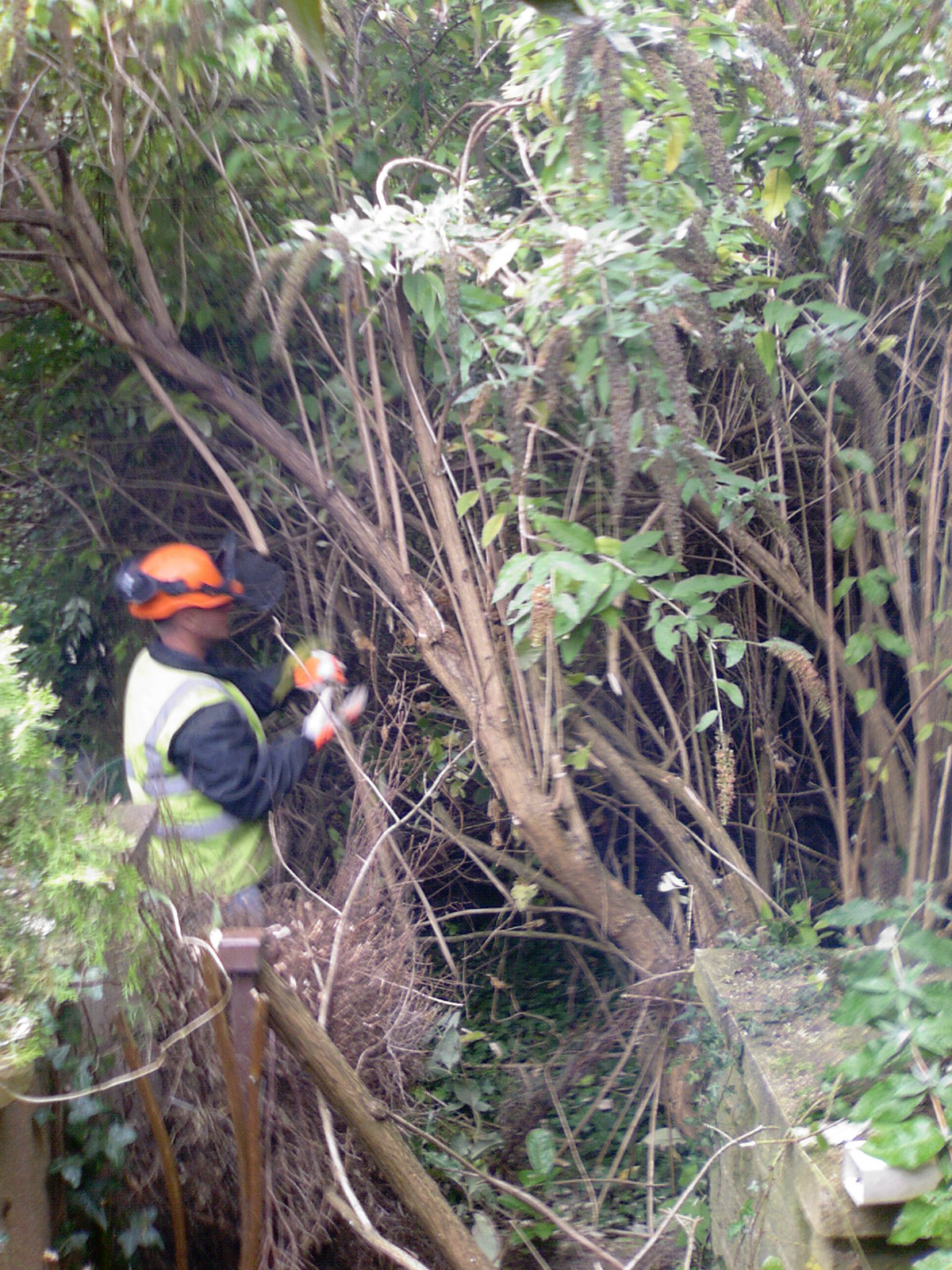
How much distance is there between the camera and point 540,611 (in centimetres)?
234

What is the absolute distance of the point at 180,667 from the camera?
2.98 meters

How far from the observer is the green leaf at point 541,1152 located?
10.1 ft

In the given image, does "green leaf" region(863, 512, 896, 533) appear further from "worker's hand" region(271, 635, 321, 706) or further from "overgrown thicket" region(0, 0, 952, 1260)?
"worker's hand" region(271, 635, 321, 706)

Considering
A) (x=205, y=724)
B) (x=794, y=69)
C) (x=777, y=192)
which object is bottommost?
(x=205, y=724)

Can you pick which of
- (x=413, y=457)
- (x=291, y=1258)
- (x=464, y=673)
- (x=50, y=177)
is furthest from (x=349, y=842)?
(x=50, y=177)

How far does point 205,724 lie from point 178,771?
19 centimetres

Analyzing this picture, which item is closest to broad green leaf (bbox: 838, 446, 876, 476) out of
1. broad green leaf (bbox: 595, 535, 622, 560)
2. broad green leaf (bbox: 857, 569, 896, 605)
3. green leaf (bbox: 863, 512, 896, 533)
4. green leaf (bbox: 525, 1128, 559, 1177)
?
green leaf (bbox: 863, 512, 896, 533)

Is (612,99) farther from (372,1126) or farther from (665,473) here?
(372,1126)

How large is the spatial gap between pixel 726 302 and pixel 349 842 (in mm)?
1914

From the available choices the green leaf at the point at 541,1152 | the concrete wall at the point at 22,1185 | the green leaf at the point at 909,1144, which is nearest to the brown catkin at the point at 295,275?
the concrete wall at the point at 22,1185

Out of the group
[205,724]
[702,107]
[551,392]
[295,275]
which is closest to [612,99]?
[702,107]

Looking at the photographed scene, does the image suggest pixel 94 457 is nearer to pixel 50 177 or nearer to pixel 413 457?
pixel 50 177

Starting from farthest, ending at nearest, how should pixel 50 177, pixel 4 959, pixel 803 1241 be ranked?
pixel 50 177
pixel 803 1241
pixel 4 959

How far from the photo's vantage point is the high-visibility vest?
2.84 metres
